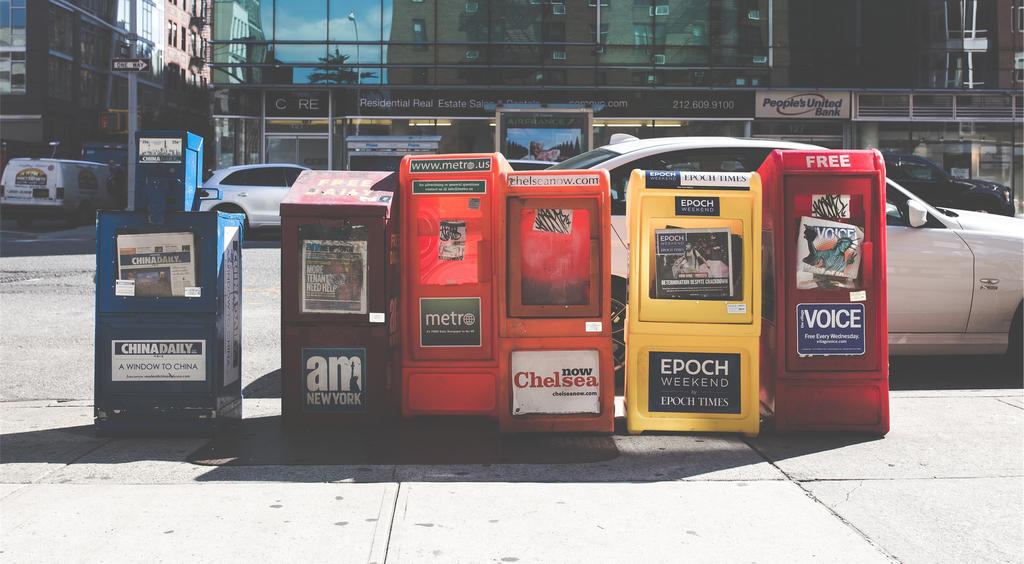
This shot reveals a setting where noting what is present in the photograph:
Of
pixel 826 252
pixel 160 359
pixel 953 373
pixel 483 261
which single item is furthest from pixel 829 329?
pixel 160 359

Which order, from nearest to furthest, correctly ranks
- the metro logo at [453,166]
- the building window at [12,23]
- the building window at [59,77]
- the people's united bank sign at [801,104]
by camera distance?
the metro logo at [453,166] < the people's united bank sign at [801,104] < the building window at [12,23] < the building window at [59,77]

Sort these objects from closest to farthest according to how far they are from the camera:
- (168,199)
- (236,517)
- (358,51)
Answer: (236,517)
(168,199)
(358,51)

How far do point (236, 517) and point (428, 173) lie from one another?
8.00ft

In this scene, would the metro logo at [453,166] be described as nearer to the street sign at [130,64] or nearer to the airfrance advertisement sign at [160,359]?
the airfrance advertisement sign at [160,359]

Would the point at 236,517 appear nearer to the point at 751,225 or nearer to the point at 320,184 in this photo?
the point at 320,184

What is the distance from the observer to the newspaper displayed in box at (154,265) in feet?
18.0

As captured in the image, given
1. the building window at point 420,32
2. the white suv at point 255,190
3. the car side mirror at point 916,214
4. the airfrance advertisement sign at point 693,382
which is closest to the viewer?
the airfrance advertisement sign at point 693,382

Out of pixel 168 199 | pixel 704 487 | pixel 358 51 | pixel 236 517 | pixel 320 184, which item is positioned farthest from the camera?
pixel 358 51

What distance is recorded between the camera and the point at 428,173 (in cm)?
581

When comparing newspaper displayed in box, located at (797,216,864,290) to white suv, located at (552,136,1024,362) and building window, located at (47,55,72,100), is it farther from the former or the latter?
building window, located at (47,55,72,100)

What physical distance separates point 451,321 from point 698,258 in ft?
5.01

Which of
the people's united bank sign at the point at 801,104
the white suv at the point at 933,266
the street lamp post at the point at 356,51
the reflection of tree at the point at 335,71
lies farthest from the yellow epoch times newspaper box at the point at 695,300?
the people's united bank sign at the point at 801,104

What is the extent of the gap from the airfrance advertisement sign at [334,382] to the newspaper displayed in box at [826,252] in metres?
2.64

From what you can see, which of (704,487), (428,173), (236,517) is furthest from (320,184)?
(704,487)
